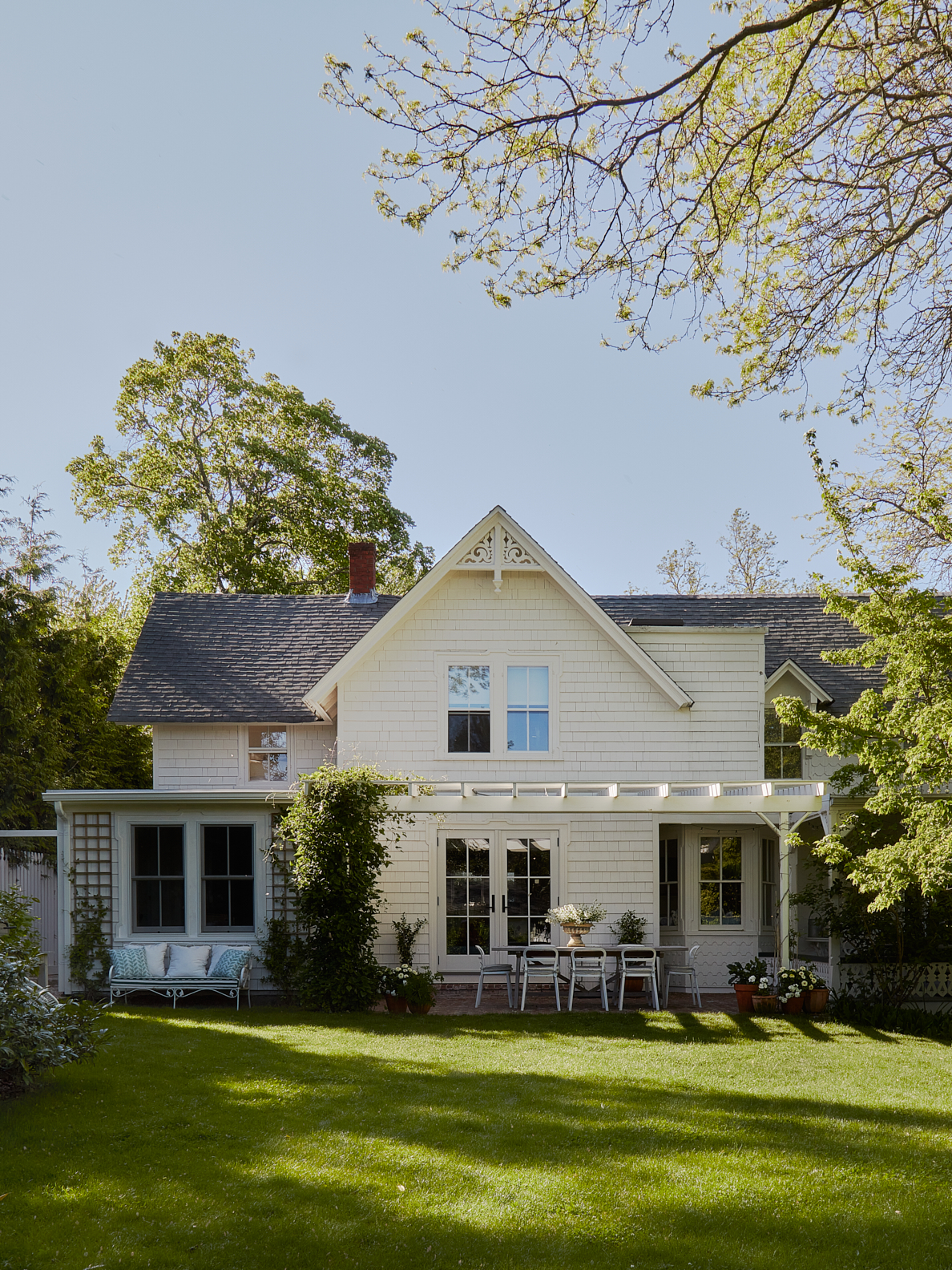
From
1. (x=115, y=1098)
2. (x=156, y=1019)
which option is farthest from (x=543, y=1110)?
(x=156, y=1019)

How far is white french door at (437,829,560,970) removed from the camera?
51.9ft

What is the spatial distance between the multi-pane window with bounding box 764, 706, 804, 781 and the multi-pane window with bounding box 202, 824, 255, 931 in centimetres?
857

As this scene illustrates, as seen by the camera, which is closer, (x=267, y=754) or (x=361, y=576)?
(x=267, y=754)

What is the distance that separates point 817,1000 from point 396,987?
18.0 ft

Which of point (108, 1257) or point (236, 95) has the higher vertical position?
point (236, 95)

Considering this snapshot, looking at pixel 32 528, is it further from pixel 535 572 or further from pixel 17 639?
pixel 535 572

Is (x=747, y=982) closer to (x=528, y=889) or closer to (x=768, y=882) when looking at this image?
(x=768, y=882)

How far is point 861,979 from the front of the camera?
1373cm

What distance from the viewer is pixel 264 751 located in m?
17.3

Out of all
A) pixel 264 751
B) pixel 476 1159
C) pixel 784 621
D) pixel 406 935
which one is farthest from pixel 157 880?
pixel 784 621

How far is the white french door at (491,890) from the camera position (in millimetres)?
15805

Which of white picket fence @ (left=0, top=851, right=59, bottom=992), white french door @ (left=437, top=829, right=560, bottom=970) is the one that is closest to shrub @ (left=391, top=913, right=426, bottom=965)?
white french door @ (left=437, top=829, right=560, bottom=970)

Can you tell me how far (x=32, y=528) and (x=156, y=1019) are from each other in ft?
54.0

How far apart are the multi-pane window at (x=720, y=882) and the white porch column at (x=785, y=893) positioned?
8.19ft
